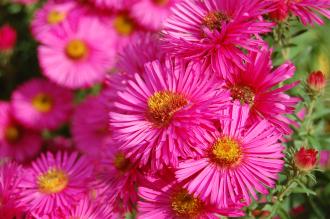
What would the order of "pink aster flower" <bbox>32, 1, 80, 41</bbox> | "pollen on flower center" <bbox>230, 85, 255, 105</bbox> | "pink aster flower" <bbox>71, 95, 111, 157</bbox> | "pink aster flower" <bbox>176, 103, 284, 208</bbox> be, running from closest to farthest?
"pink aster flower" <bbox>176, 103, 284, 208</bbox> < "pollen on flower center" <bbox>230, 85, 255, 105</bbox> < "pink aster flower" <bbox>71, 95, 111, 157</bbox> < "pink aster flower" <bbox>32, 1, 80, 41</bbox>

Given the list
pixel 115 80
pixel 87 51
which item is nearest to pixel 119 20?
pixel 87 51

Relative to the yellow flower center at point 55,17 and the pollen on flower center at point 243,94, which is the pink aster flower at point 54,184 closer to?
the pollen on flower center at point 243,94

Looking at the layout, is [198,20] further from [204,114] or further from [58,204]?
[58,204]

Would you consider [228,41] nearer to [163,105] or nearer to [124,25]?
[163,105]

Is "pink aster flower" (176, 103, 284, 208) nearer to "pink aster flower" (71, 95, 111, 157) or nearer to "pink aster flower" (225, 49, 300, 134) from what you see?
"pink aster flower" (225, 49, 300, 134)

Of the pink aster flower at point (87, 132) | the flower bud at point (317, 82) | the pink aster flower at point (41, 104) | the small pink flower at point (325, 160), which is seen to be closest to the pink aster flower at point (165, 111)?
the flower bud at point (317, 82)

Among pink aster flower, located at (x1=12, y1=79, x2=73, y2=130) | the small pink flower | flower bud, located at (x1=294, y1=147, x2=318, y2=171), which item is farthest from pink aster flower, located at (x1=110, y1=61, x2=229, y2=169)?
pink aster flower, located at (x1=12, y1=79, x2=73, y2=130)
